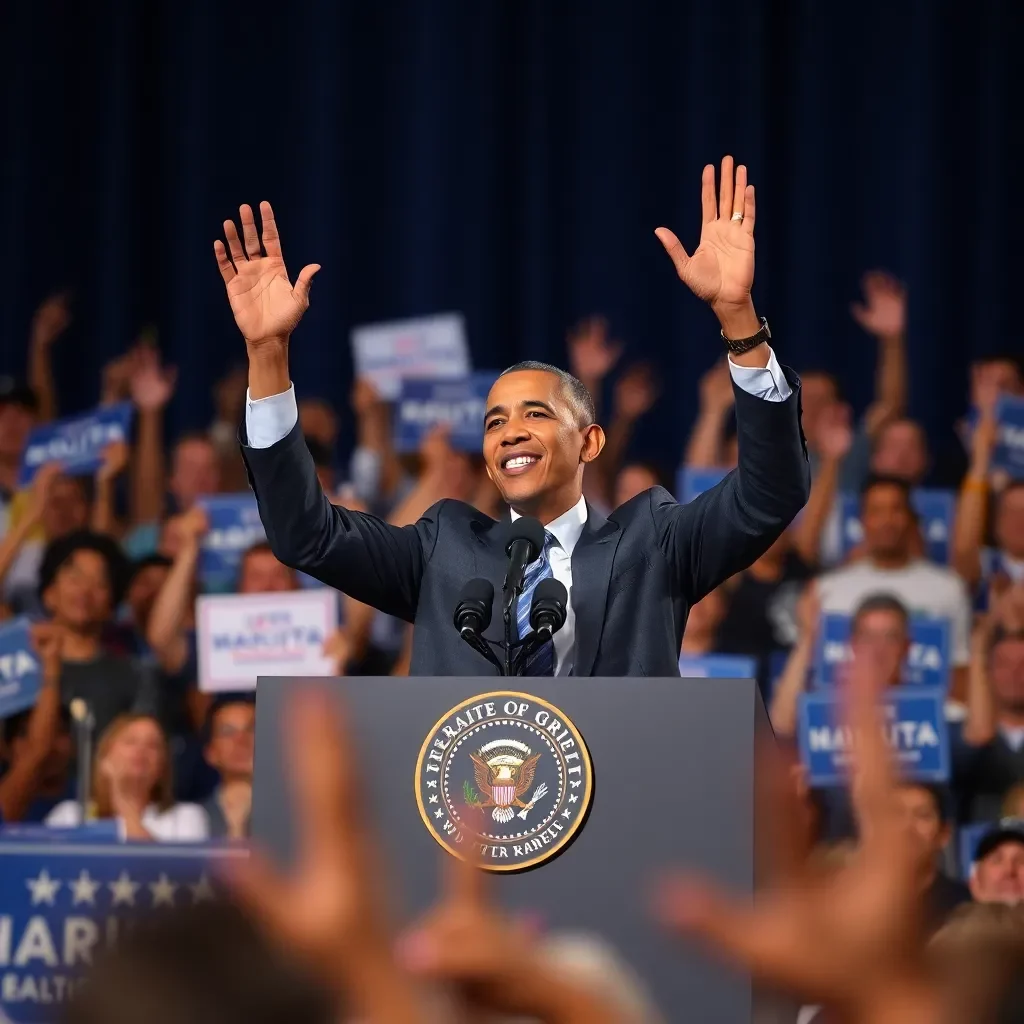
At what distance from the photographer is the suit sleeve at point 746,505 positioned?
229 centimetres

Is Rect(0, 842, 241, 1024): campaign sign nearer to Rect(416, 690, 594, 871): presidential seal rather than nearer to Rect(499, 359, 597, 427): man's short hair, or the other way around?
Rect(499, 359, 597, 427): man's short hair

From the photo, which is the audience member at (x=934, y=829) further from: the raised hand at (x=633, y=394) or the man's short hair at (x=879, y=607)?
the raised hand at (x=633, y=394)

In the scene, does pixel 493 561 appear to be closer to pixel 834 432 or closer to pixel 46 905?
pixel 46 905

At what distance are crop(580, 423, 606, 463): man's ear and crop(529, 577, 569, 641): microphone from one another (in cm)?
54

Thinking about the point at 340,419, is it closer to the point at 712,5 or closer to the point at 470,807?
the point at 712,5

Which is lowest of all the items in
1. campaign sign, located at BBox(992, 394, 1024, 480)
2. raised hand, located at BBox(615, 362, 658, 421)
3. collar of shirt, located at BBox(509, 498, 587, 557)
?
collar of shirt, located at BBox(509, 498, 587, 557)

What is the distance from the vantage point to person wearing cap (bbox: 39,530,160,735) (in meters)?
4.88

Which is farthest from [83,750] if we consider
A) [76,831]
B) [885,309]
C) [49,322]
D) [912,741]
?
[885,309]

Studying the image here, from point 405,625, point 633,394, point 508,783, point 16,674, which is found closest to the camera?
point 508,783

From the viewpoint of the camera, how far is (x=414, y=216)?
7715 mm

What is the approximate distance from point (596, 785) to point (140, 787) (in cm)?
281

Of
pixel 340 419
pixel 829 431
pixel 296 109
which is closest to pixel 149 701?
pixel 829 431

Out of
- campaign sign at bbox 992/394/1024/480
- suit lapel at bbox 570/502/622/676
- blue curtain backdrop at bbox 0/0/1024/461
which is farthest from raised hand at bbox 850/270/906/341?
suit lapel at bbox 570/502/622/676

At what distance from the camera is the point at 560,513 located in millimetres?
2506
